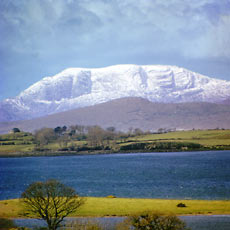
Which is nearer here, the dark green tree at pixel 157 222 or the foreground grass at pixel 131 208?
the dark green tree at pixel 157 222

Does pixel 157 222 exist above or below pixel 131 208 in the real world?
above

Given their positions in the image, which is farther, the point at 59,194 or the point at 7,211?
the point at 7,211

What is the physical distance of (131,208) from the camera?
46875mm

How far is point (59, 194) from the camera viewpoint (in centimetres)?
3572

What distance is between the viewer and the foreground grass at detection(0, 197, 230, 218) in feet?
145

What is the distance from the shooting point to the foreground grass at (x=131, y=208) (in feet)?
145

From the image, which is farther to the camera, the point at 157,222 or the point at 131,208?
the point at 131,208

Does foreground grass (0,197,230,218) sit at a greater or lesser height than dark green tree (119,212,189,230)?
lesser

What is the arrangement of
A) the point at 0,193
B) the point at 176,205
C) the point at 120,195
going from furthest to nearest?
the point at 0,193, the point at 120,195, the point at 176,205

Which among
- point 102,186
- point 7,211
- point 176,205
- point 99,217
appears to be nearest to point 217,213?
point 176,205

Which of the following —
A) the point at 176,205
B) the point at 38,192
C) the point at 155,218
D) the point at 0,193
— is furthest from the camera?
the point at 0,193

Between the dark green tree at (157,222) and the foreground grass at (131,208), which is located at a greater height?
the dark green tree at (157,222)

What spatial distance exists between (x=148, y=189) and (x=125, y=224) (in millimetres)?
40253

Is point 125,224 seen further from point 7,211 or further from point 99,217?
point 7,211
